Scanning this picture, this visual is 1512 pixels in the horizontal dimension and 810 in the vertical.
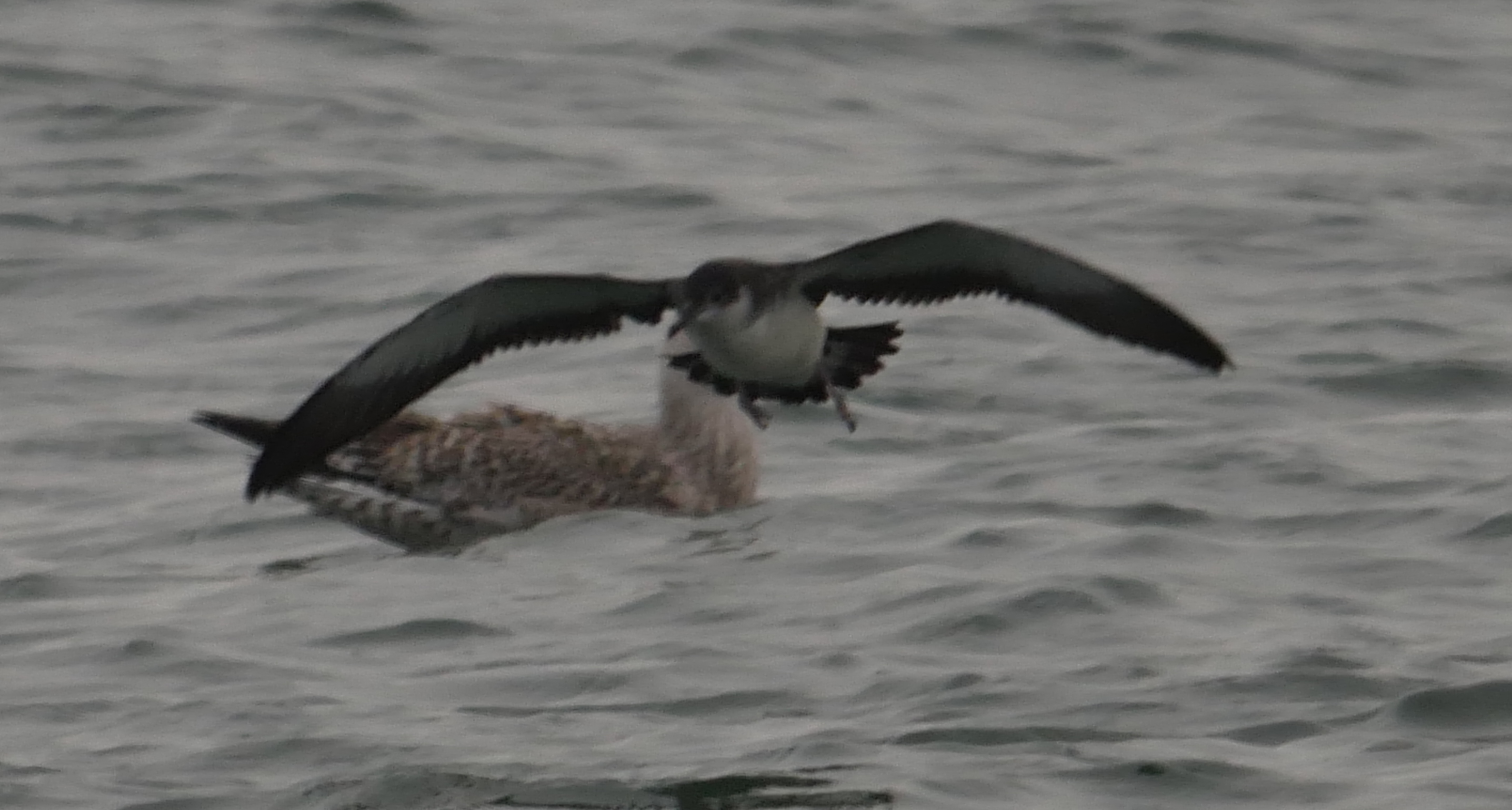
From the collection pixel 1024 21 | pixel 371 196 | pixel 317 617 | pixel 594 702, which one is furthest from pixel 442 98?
pixel 594 702

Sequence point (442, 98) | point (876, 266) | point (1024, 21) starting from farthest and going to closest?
point (1024, 21)
point (442, 98)
point (876, 266)

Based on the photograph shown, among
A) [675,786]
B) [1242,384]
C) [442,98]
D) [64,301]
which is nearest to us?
Answer: [675,786]

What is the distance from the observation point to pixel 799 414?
12195mm

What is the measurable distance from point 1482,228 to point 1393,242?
1.43ft

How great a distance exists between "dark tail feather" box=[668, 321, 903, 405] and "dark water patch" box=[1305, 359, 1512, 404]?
304cm

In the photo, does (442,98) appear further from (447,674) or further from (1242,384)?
(447,674)

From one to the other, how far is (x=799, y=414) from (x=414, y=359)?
3.52 meters

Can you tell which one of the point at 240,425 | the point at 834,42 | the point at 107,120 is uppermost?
the point at 834,42

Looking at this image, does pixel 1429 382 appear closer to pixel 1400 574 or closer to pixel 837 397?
pixel 1400 574

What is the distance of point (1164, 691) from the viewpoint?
26.5 ft

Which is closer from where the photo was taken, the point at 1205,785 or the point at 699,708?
the point at 1205,785

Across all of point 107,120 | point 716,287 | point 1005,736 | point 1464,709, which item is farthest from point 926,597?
point 107,120

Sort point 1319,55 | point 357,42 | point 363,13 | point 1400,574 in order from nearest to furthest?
point 1400,574 → point 1319,55 → point 357,42 → point 363,13

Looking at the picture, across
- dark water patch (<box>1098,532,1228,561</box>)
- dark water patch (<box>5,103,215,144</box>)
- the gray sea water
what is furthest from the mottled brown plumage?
dark water patch (<box>5,103,215,144</box>)
